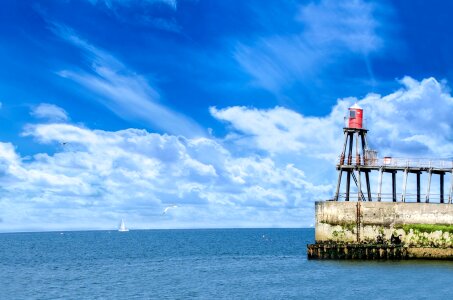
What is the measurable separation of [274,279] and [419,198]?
70.2 ft

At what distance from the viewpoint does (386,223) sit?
2426 inches

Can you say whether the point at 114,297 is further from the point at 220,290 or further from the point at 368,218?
the point at 368,218

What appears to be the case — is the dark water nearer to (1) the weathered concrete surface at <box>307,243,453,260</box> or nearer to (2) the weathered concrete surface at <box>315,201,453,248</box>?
(1) the weathered concrete surface at <box>307,243,453,260</box>

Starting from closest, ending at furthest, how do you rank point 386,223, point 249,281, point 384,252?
1. point 249,281
2. point 384,252
3. point 386,223

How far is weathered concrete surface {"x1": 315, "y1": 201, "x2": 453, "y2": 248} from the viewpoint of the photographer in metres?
60.2

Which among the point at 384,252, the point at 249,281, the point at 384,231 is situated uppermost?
the point at 384,231

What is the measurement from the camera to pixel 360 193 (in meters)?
64.9

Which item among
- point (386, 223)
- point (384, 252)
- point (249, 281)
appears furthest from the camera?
point (386, 223)

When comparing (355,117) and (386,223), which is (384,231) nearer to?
(386,223)

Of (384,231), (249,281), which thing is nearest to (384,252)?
(384,231)

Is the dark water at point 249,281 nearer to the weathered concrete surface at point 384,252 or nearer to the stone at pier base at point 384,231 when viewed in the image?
the weathered concrete surface at point 384,252

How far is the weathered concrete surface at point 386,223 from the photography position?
60188 millimetres

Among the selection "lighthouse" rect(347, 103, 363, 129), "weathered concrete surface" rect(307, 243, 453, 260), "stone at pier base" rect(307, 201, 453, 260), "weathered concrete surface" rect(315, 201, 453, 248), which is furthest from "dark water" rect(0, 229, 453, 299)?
"lighthouse" rect(347, 103, 363, 129)

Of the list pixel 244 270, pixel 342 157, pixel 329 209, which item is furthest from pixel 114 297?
pixel 342 157
